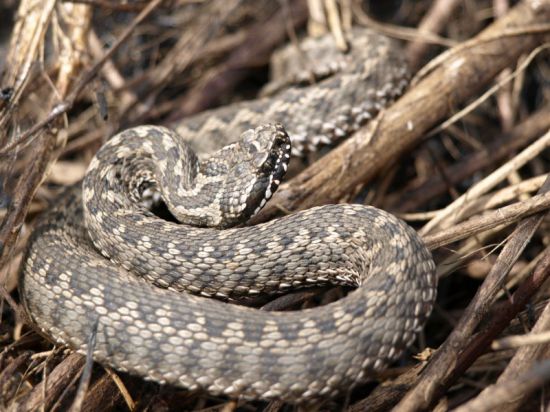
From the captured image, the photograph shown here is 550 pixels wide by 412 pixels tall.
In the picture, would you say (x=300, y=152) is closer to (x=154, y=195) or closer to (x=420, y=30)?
(x=154, y=195)

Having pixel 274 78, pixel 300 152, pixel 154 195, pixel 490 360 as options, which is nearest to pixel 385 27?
pixel 274 78

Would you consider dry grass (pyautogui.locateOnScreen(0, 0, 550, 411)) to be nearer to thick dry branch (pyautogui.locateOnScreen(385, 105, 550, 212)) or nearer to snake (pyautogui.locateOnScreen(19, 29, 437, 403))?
thick dry branch (pyautogui.locateOnScreen(385, 105, 550, 212))

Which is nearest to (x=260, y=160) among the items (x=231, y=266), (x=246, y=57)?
(x=231, y=266)

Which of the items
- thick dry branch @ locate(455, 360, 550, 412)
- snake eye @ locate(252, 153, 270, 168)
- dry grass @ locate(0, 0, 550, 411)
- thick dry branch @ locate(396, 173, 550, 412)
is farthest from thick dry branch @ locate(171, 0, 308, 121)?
thick dry branch @ locate(455, 360, 550, 412)

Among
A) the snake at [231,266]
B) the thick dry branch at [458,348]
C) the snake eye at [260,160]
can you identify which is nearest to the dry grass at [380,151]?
the thick dry branch at [458,348]

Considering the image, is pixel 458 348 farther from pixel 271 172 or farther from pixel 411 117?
pixel 411 117
